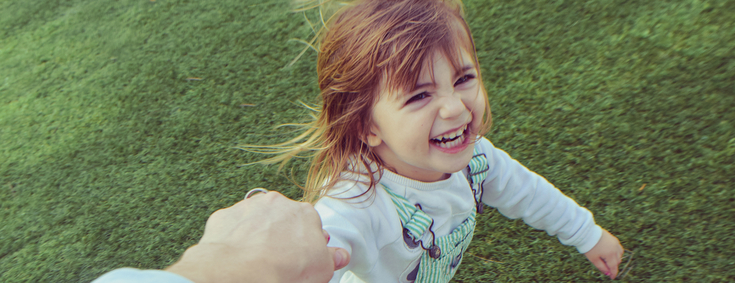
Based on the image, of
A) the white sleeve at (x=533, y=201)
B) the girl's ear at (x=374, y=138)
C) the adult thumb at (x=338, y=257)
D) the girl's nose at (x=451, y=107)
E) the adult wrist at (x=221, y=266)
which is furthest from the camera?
the white sleeve at (x=533, y=201)

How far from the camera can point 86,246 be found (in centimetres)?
241

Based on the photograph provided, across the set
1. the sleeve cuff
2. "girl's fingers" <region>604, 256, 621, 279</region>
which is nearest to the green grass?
"girl's fingers" <region>604, 256, 621, 279</region>

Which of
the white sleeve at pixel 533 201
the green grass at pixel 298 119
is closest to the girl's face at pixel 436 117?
the white sleeve at pixel 533 201

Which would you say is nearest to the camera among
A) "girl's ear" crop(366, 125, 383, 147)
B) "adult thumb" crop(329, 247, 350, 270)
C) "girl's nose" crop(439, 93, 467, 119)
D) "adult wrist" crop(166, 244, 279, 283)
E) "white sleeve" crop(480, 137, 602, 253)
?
"adult wrist" crop(166, 244, 279, 283)

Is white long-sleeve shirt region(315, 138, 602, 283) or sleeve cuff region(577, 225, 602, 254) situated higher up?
white long-sleeve shirt region(315, 138, 602, 283)

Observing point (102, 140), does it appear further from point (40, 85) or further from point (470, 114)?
point (470, 114)

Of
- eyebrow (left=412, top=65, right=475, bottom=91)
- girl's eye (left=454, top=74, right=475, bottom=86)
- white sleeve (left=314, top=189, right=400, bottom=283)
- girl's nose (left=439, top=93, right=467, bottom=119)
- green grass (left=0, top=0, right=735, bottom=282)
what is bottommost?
green grass (left=0, top=0, right=735, bottom=282)

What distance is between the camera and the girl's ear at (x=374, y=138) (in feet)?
4.46

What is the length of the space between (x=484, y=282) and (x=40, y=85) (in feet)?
10.5

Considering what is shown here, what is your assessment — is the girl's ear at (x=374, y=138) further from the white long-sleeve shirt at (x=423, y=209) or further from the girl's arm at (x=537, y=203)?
the girl's arm at (x=537, y=203)

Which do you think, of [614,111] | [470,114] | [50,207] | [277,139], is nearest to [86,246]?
[50,207]

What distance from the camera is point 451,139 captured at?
130 centimetres

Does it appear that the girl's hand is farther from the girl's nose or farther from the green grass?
the girl's nose

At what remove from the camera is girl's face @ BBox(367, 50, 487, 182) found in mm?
1220
